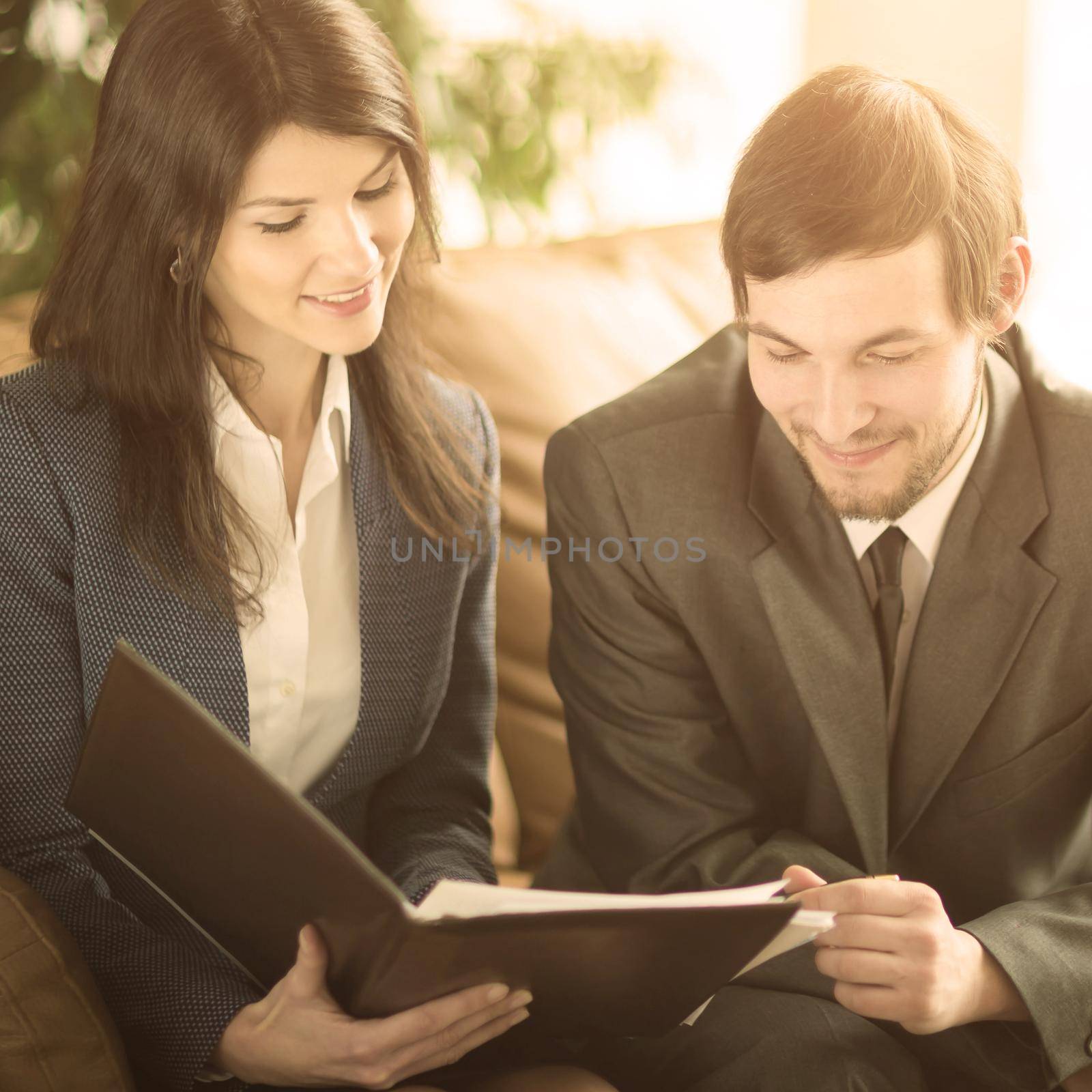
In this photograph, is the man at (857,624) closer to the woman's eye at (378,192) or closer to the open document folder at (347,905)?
the open document folder at (347,905)

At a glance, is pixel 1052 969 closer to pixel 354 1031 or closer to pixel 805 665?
pixel 805 665

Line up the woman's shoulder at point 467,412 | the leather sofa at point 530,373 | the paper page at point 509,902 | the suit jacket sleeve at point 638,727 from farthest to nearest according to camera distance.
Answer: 1. the leather sofa at point 530,373
2. the woman's shoulder at point 467,412
3. the suit jacket sleeve at point 638,727
4. the paper page at point 509,902

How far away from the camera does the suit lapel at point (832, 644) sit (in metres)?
1.21

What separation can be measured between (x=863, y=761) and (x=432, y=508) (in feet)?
1.62

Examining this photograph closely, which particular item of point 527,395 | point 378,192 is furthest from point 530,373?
point 378,192

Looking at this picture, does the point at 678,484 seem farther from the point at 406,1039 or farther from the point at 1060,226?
the point at 1060,226

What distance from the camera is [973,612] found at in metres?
1.20

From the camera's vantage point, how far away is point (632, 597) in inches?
50.0

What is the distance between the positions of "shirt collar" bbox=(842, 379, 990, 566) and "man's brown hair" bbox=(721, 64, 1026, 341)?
122 mm

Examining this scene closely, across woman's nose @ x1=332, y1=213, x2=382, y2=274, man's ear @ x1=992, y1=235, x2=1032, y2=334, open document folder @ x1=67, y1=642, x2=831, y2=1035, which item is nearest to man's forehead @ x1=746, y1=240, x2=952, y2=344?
man's ear @ x1=992, y1=235, x2=1032, y2=334

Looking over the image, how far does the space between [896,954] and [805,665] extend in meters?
0.29

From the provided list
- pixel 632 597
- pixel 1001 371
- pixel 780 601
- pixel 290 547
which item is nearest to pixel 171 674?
pixel 290 547

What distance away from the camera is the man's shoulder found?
1.29 m

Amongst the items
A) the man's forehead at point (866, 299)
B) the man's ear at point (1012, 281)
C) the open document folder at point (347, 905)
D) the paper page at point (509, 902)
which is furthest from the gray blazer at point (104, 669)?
the man's ear at point (1012, 281)
